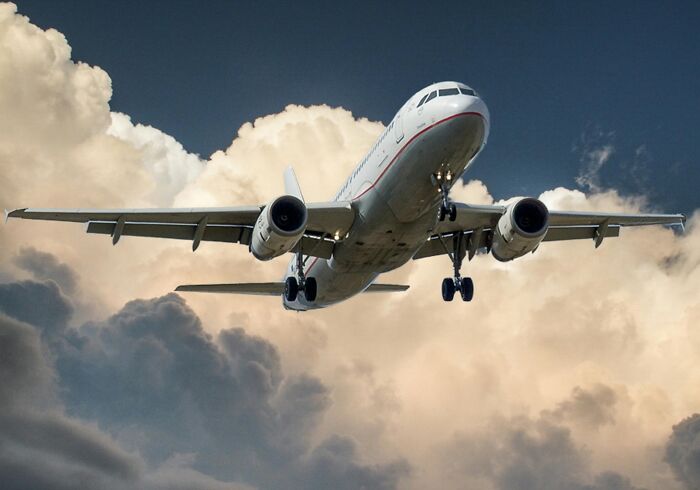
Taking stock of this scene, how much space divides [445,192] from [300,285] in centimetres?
874

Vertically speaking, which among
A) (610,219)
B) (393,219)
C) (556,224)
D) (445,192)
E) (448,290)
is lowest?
(445,192)

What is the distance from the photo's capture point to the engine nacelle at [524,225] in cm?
2692

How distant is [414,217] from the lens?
25266 mm

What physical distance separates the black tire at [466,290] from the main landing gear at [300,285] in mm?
5758

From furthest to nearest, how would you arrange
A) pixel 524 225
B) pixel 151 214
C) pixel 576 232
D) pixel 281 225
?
pixel 576 232, pixel 524 225, pixel 151 214, pixel 281 225

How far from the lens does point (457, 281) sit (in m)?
30.0

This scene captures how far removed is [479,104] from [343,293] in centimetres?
1178

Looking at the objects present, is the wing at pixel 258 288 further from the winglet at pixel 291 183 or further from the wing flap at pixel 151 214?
the wing flap at pixel 151 214

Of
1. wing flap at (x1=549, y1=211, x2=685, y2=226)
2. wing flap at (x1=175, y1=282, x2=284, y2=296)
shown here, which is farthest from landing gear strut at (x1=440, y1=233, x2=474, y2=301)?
wing flap at (x1=175, y1=282, x2=284, y2=296)

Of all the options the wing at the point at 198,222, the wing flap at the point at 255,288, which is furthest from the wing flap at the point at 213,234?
the wing flap at the point at 255,288

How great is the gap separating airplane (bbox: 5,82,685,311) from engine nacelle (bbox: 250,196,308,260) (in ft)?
0.11

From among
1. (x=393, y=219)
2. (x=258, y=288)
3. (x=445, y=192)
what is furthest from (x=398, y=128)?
(x=258, y=288)

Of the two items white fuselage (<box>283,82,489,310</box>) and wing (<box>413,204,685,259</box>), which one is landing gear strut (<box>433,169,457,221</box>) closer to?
white fuselage (<box>283,82,489,310</box>)

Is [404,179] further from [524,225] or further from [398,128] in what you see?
[524,225]
